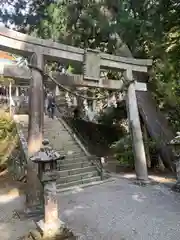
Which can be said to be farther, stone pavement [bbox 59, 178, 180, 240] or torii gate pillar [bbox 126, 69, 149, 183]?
torii gate pillar [bbox 126, 69, 149, 183]

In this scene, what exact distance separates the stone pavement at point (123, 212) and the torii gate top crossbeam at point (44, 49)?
362 cm

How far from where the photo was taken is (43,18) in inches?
372

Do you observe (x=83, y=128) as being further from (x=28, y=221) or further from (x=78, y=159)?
(x=28, y=221)

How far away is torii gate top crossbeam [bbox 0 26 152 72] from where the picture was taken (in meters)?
5.08

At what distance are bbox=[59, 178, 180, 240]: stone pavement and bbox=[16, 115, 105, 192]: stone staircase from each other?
2.02ft

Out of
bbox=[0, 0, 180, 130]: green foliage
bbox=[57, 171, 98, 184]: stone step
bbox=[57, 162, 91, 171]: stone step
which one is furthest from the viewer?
bbox=[0, 0, 180, 130]: green foliage

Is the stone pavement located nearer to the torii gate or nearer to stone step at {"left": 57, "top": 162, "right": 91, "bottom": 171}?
the torii gate

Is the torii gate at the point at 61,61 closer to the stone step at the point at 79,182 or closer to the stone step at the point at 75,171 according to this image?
the stone step at the point at 79,182

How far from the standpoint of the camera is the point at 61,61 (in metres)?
6.28

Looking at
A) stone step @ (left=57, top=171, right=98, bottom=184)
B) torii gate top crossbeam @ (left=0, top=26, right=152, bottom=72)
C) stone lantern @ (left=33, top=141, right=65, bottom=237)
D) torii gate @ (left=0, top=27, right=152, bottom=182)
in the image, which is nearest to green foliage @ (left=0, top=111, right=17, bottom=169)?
stone step @ (left=57, top=171, right=98, bottom=184)

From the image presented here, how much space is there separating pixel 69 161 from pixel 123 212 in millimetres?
3720

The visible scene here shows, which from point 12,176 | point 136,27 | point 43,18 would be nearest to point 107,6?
point 136,27

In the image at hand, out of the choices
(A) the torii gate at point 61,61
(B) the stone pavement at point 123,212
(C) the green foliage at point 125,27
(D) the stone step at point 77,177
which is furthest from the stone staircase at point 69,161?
(C) the green foliage at point 125,27

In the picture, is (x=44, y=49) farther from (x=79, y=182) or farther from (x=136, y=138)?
(x=79, y=182)
